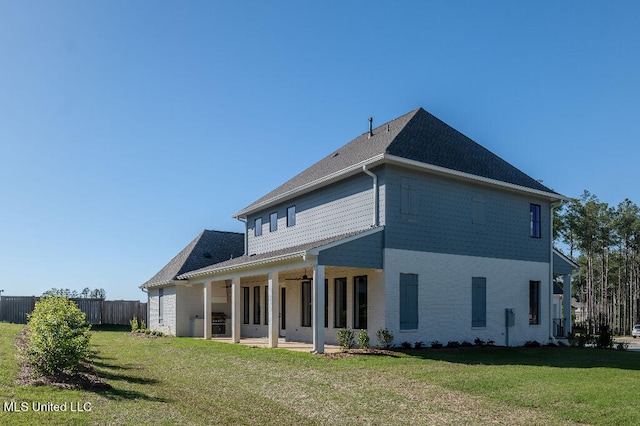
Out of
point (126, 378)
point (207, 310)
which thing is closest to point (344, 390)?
point (126, 378)

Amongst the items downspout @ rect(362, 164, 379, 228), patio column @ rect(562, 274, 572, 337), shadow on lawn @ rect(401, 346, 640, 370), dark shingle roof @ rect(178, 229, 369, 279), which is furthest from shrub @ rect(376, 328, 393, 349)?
patio column @ rect(562, 274, 572, 337)

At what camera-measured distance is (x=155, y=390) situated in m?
10.4

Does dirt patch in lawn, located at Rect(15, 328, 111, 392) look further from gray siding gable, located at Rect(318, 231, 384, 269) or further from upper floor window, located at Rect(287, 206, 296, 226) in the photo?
upper floor window, located at Rect(287, 206, 296, 226)

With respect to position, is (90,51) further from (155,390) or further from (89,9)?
(155,390)

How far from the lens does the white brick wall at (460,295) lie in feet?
58.6

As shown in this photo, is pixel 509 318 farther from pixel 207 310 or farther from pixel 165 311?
pixel 165 311

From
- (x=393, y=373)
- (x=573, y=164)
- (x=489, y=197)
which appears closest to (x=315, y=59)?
(x=489, y=197)

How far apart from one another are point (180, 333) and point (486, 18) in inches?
760

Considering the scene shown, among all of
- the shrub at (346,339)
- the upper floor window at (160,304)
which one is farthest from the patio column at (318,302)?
the upper floor window at (160,304)

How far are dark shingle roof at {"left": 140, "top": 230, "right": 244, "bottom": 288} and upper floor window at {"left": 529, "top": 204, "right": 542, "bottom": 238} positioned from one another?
14972 mm

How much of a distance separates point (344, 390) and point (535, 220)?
14628 millimetres

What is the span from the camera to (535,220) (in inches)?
892

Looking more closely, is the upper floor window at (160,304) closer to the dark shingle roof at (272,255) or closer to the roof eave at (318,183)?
the dark shingle roof at (272,255)

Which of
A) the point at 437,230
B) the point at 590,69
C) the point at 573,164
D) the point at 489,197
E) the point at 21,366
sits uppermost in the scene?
the point at 590,69
